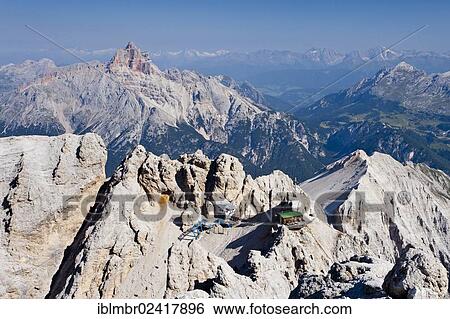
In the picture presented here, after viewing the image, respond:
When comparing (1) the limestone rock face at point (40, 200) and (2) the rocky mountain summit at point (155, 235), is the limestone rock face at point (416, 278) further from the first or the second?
(1) the limestone rock face at point (40, 200)

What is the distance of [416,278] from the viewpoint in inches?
1043

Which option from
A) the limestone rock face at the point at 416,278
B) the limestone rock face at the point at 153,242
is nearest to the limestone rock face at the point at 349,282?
→ the limestone rock face at the point at 416,278

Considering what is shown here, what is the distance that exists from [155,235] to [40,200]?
40.4 feet

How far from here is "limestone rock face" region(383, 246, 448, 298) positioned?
1035 inches

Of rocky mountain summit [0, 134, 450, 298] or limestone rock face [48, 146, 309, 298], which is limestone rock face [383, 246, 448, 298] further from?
limestone rock face [48, 146, 309, 298]

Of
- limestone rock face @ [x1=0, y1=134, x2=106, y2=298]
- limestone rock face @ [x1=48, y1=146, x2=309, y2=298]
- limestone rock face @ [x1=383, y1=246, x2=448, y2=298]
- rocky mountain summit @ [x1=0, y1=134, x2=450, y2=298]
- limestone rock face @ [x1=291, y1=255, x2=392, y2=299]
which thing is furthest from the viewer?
limestone rock face @ [x1=0, y1=134, x2=106, y2=298]

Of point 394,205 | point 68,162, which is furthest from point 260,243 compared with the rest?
point 394,205

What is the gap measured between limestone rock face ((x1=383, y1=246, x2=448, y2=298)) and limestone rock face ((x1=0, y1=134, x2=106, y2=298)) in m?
34.4

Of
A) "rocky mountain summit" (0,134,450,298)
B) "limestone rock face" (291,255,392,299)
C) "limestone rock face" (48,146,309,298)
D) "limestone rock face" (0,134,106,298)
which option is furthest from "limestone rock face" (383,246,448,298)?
"limestone rock face" (0,134,106,298)

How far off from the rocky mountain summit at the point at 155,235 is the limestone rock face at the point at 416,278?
5.23 metres

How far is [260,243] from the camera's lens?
2023 inches

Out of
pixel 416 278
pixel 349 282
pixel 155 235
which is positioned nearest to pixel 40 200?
pixel 155 235

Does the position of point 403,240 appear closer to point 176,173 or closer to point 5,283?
point 176,173
